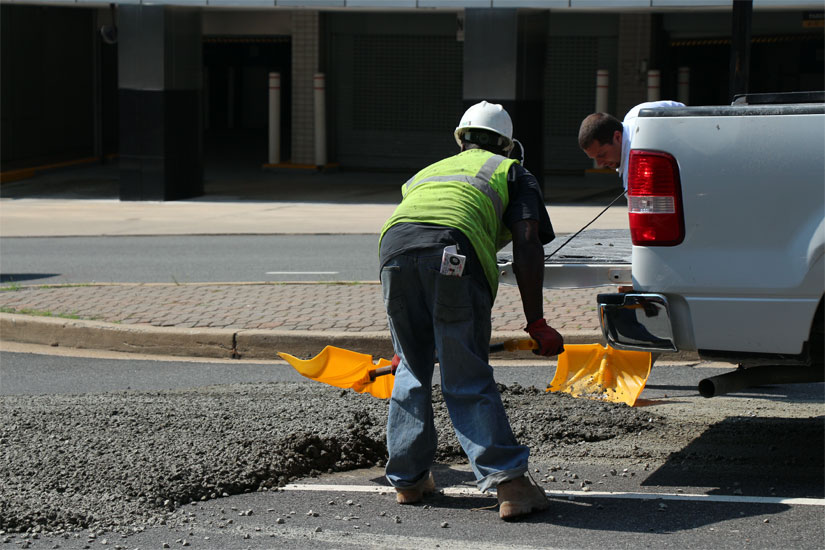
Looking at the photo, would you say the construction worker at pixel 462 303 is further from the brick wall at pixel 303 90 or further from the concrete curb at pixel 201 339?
the brick wall at pixel 303 90

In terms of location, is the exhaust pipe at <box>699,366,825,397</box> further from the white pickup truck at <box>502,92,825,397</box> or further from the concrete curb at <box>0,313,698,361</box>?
the concrete curb at <box>0,313,698,361</box>

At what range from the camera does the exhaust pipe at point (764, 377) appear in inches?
212

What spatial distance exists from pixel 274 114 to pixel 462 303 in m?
19.9

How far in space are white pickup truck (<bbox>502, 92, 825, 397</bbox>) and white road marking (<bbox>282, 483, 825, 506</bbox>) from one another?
59 cm

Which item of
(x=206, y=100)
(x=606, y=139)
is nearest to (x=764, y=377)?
(x=606, y=139)

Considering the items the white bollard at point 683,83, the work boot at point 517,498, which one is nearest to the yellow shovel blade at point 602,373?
the work boot at point 517,498

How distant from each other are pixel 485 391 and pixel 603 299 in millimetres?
765

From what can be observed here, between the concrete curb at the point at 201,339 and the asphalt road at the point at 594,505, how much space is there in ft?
5.69

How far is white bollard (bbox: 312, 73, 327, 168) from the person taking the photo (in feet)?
79.6

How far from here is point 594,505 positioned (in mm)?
5047

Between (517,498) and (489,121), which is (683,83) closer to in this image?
(489,121)

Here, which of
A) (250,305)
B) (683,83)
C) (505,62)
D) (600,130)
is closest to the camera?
(600,130)

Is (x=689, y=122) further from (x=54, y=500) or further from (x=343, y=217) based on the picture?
(x=343, y=217)

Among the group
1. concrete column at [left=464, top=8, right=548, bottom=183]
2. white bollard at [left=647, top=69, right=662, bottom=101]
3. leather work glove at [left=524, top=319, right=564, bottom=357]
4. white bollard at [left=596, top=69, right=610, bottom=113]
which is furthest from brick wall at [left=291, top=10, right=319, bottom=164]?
leather work glove at [left=524, top=319, right=564, bottom=357]
